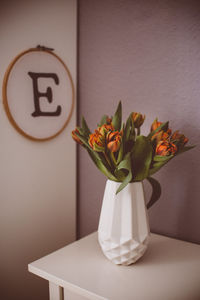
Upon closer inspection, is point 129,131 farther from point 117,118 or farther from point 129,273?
point 129,273

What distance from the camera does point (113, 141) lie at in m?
0.77

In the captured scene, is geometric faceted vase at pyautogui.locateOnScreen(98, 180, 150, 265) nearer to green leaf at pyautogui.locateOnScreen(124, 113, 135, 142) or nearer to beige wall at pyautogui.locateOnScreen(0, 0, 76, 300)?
green leaf at pyautogui.locateOnScreen(124, 113, 135, 142)

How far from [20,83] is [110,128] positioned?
0.51 m

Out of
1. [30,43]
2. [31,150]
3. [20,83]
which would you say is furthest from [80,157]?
[30,43]

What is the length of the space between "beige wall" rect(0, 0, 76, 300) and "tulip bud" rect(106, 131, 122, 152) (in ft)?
1.67

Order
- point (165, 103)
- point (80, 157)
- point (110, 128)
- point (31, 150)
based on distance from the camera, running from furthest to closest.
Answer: point (80, 157) < point (31, 150) < point (165, 103) < point (110, 128)

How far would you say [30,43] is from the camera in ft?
3.69

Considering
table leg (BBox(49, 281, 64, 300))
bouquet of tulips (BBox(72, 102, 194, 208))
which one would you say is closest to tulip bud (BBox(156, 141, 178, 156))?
bouquet of tulips (BBox(72, 102, 194, 208))

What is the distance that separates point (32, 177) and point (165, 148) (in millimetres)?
678

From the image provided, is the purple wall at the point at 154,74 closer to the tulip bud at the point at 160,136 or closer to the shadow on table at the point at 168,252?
the shadow on table at the point at 168,252

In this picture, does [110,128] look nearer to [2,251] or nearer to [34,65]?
[34,65]

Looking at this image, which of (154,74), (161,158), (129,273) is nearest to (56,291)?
(129,273)

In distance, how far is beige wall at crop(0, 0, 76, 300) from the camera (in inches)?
42.6

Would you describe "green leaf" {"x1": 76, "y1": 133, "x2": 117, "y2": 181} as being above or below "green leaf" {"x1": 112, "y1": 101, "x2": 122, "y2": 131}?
below
